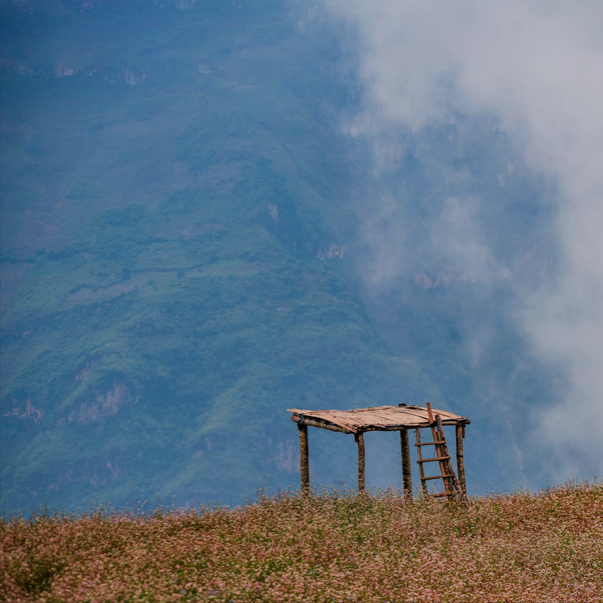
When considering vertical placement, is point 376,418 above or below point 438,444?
above

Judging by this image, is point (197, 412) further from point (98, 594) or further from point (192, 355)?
point (98, 594)

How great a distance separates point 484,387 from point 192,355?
228ft

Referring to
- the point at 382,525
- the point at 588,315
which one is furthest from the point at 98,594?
the point at 588,315

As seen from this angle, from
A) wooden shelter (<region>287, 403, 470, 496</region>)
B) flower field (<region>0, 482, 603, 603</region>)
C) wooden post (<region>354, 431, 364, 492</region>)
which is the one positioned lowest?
flower field (<region>0, 482, 603, 603</region>)

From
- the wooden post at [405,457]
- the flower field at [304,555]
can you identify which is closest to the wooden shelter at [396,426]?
the wooden post at [405,457]

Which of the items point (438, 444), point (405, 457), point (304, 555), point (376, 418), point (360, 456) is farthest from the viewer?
point (405, 457)

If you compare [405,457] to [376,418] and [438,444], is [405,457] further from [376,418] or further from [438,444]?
[376,418]

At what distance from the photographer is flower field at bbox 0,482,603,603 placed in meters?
9.01

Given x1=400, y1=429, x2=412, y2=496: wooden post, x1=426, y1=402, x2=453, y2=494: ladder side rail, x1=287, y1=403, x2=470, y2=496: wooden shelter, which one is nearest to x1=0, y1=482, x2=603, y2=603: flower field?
x1=287, y1=403, x2=470, y2=496: wooden shelter

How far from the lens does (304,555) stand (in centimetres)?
1084

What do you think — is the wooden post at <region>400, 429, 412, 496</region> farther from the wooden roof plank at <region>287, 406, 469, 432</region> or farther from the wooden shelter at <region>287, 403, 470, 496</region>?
the wooden roof plank at <region>287, 406, 469, 432</region>

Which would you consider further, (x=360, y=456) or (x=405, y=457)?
(x=405, y=457)

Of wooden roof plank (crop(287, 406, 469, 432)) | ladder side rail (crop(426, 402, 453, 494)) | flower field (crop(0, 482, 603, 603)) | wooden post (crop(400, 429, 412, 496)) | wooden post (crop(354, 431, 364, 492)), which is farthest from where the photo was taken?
wooden post (crop(400, 429, 412, 496))

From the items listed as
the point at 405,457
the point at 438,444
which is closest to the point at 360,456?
the point at 438,444
